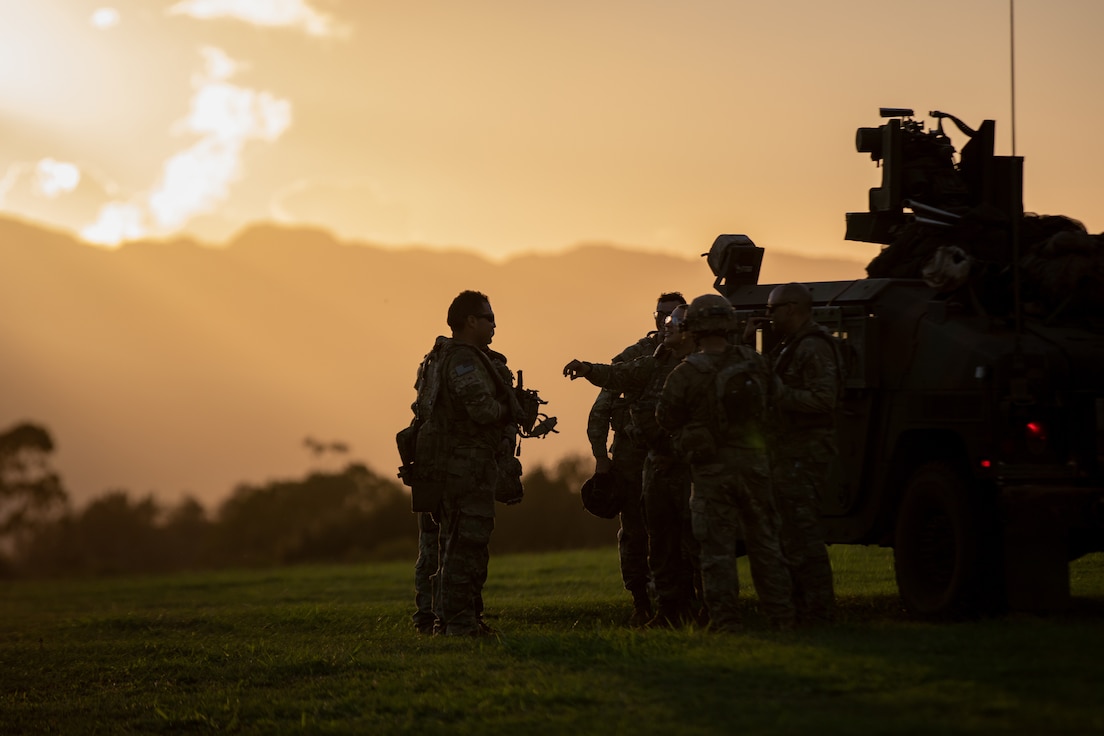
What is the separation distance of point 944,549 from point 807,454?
3.77 ft

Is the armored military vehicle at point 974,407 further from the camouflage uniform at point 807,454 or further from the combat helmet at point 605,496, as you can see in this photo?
the combat helmet at point 605,496

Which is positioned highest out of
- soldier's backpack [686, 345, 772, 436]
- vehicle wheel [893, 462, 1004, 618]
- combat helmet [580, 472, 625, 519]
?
soldier's backpack [686, 345, 772, 436]

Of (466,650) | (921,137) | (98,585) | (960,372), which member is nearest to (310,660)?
(466,650)

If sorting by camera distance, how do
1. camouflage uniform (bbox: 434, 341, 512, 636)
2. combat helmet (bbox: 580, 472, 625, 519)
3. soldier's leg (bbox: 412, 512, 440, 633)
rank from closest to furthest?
camouflage uniform (bbox: 434, 341, 512, 636) < combat helmet (bbox: 580, 472, 625, 519) < soldier's leg (bbox: 412, 512, 440, 633)

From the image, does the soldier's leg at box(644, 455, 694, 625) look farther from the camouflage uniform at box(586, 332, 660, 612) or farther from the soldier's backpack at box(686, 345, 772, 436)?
the soldier's backpack at box(686, 345, 772, 436)

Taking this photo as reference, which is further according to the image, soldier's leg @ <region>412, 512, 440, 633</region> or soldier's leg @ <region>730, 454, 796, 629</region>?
soldier's leg @ <region>412, 512, 440, 633</region>

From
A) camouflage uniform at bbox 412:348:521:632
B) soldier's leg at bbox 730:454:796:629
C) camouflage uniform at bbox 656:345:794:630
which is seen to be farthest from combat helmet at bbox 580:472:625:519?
soldier's leg at bbox 730:454:796:629

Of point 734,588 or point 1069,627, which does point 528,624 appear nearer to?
point 734,588

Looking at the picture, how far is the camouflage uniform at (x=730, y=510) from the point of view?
9.85 meters

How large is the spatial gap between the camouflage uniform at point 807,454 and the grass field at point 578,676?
0.51 metres

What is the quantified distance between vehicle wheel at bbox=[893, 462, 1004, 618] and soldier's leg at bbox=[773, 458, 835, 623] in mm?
655

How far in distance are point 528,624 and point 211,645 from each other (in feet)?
8.94

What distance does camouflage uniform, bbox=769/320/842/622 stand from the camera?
10.2 metres

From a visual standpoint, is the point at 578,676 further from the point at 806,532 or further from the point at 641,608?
the point at 641,608
